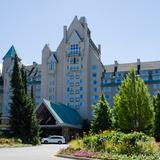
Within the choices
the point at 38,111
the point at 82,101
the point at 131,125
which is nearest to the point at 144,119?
the point at 131,125

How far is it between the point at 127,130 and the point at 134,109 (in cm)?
277

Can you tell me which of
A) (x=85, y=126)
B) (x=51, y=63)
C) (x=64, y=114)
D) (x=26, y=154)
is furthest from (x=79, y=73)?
(x=26, y=154)

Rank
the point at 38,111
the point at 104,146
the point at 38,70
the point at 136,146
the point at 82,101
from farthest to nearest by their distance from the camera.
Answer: the point at 38,70 < the point at 82,101 < the point at 38,111 < the point at 104,146 < the point at 136,146

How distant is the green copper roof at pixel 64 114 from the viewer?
75750 millimetres

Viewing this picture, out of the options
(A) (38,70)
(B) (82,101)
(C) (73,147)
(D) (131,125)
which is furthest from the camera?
(A) (38,70)

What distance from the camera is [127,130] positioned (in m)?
48.1

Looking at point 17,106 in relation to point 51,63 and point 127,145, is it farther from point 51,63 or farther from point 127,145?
point 51,63

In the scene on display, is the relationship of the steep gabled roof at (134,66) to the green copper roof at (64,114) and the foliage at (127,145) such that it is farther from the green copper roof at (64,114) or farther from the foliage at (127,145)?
the foliage at (127,145)

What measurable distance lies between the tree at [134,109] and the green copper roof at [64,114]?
28021mm

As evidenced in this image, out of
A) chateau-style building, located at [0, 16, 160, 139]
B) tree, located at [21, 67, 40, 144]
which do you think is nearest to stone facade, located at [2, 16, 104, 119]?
chateau-style building, located at [0, 16, 160, 139]

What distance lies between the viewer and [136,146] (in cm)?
2348

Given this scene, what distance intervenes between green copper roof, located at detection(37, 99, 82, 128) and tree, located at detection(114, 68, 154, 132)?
91.9 ft

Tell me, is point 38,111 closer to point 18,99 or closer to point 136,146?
point 18,99

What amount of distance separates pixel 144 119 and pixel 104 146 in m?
23.0
